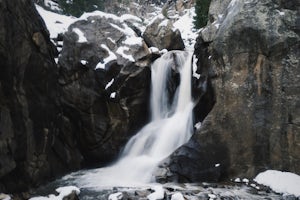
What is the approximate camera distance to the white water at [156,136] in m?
14.7

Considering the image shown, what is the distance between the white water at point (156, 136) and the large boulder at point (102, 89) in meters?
0.79

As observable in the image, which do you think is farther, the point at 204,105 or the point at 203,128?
the point at 204,105

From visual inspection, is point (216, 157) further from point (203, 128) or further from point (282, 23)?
point (282, 23)

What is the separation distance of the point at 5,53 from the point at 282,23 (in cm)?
1121

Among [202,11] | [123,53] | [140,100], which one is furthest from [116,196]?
[202,11]

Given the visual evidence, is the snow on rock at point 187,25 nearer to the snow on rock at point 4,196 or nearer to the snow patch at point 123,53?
the snow patch at point 123,53

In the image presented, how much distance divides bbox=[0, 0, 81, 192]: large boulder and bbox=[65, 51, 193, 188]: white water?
1.90 meters

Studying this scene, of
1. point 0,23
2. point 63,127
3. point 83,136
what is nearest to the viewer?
point 0,23

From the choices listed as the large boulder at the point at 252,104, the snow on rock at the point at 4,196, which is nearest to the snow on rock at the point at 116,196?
the large boulder at the point at 252,104

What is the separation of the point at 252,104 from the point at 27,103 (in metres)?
9.26

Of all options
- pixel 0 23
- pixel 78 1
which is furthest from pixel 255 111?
pixel 78 1

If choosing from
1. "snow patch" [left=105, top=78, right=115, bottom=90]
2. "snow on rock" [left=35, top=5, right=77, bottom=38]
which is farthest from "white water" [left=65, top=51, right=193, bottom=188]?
"snow on rock" [left=35, top=5, right=77, bottom=38]

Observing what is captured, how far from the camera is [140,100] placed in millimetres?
18688

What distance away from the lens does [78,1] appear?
3366cm
